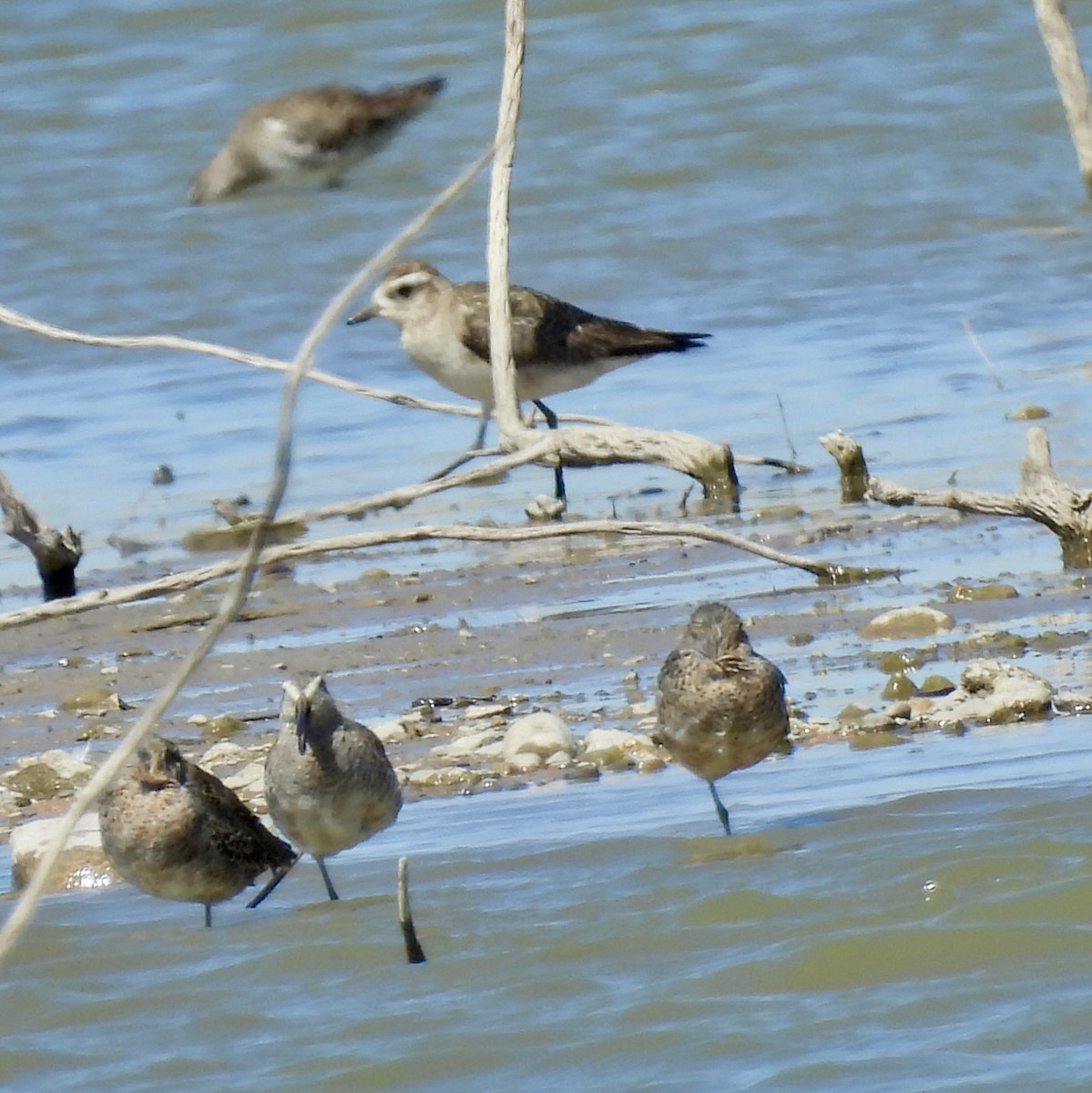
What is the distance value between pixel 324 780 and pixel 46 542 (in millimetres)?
3696

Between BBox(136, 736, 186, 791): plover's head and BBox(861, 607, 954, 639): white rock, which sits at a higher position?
BBox(136, 736, 186, 791): plover's head

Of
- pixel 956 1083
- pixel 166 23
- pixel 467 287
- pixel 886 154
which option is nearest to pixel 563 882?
pixel 956 1083

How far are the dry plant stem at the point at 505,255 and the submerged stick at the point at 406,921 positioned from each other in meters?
2.36

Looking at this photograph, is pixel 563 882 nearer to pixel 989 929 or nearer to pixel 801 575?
pixel 989 929

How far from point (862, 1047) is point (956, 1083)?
25cm

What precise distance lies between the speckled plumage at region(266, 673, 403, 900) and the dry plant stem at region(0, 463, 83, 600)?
10.9 feet

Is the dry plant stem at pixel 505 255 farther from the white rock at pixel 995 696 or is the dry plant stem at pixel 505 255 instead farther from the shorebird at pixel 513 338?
the shorebird at pixel 513 338

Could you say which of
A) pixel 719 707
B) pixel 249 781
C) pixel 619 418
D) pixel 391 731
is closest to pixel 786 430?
pixel 619 418

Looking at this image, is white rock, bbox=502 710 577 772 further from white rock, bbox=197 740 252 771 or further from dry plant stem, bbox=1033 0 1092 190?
dry plant stem, bbox=1033 0 1092 190

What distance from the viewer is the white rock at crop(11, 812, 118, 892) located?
5.75m

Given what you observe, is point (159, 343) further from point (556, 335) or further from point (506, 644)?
point (556, 335)

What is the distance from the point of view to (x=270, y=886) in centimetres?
582

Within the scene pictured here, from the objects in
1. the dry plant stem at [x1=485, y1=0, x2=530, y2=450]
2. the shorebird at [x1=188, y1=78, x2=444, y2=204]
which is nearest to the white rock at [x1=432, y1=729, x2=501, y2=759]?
the dry plant stem at [x1=485, y1=0, x2=530, y2=450]

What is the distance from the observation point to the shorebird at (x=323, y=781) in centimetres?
562
